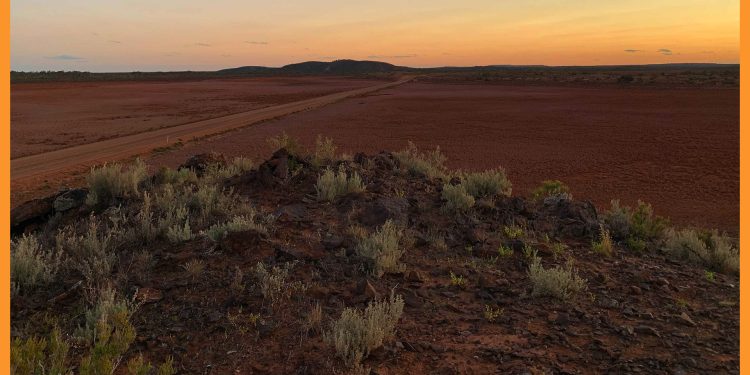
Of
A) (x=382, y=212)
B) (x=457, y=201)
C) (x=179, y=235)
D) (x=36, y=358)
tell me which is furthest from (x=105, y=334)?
(x=457, y=201)

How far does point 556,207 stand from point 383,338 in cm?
451

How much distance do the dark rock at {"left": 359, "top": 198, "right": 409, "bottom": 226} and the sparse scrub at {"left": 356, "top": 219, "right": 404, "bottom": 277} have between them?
631 millimetres

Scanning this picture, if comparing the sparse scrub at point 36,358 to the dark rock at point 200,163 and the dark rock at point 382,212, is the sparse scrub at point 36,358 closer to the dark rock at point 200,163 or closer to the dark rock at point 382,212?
the dark rock at point 382,212

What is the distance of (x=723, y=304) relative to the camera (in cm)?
457

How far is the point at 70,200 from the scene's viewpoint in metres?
7.23

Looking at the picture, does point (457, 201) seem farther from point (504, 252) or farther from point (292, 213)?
point (292, 213)

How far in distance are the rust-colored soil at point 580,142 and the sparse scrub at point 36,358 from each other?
1033 centimetres

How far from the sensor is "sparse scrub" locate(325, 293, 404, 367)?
11.3ft

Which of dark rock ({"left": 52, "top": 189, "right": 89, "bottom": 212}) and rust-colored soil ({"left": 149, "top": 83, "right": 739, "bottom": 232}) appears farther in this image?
rust-colored soil ({"left": 149, "top": 83, "right": 739, "bottom": 232})

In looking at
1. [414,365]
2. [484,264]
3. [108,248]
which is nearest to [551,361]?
[414,365]

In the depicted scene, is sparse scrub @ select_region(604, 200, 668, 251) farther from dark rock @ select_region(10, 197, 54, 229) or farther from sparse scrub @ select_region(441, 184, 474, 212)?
dark rock @ select_region(10, 197, 54, 229)

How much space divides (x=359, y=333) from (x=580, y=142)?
19.7m

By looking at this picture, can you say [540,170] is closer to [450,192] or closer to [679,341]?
[450,192]

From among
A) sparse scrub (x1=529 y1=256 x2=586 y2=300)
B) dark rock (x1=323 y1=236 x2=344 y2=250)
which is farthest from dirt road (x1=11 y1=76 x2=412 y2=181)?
sparse scrub (x1=529 y1=256 x2=586 y2=300)
